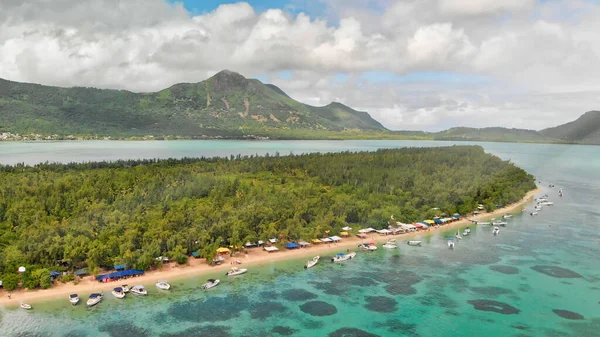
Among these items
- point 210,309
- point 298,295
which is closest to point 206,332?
point 210,309

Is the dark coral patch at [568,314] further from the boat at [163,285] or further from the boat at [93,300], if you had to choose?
the boat at [93,300]

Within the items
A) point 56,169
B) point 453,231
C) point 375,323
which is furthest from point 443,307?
point 56,169

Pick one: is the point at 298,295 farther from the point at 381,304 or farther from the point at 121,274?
the point at 121,274

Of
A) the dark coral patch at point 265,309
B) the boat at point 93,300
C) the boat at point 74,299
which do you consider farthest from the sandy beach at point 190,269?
the dark coral patch at point 265,309

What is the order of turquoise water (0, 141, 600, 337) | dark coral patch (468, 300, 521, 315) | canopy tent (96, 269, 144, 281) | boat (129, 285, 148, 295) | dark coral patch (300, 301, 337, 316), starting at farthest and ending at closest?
canopy tent (96, 269, 144, 281), boat (129, 285, 148, 295), dark coral patch (468, 300, 521, 315), dark coral patch (300, 301, 337, 316), turquoise water (0, 141, 600, 337)

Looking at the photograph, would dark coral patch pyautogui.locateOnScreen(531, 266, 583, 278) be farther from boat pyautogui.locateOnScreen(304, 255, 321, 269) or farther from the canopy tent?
the canopy tent

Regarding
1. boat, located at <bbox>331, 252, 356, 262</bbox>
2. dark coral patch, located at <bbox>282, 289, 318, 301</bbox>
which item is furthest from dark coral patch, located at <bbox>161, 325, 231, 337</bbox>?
boat, located at <bbox>331, 252, 356, 262</bbox>
